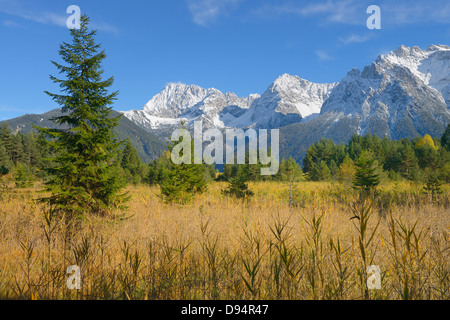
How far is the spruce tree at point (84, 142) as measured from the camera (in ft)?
19.3

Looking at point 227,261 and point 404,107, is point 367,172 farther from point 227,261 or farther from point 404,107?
point 404,107

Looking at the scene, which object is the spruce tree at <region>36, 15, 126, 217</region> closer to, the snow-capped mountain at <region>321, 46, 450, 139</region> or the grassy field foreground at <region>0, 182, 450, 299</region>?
the grassy field foreground at <region>0, 182, 450, 299</region>

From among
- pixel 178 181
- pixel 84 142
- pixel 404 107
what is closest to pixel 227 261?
pixel 84 142

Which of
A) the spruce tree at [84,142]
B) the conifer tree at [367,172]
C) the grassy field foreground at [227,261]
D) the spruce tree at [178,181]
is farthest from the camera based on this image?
the conifer tree at [367,172]

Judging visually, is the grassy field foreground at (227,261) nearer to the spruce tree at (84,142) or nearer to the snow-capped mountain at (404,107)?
the spruce tree at (84,142)

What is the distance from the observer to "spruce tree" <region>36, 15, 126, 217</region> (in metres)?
5.88

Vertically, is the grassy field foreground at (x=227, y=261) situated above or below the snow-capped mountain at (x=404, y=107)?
below

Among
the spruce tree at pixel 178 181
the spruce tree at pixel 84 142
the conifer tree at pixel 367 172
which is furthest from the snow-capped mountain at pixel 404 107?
the spruce tree at pixel 84 142

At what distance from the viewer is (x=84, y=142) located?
591 cm

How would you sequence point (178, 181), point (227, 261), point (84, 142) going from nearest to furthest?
point (227, 261) → point (84, 142) → point (178, 181)

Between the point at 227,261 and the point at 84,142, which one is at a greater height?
the point at 84,142
